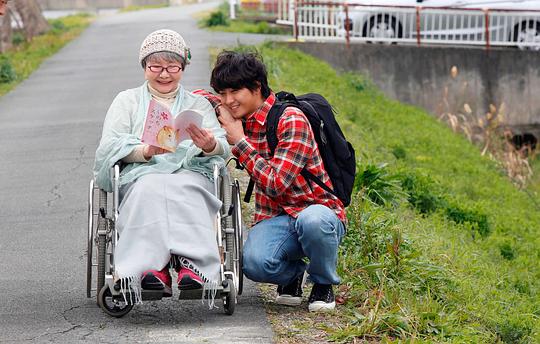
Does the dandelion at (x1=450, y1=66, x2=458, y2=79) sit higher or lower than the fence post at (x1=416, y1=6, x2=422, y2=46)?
lower

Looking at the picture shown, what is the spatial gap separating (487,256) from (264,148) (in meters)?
5.19

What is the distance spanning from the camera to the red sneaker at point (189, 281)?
5930 mm

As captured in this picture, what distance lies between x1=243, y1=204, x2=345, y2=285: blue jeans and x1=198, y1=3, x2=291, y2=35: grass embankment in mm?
22909

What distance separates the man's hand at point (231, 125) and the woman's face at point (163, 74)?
31 cm

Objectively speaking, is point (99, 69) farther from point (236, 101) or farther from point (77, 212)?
point (236, 101)

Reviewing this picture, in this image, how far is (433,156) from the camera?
55.7 feet

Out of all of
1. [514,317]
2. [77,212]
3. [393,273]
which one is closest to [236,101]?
[393,273]

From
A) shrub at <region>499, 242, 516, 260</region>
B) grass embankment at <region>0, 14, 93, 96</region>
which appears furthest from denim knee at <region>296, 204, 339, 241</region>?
grass embankment at <region>0, 14, 93, 96</region>

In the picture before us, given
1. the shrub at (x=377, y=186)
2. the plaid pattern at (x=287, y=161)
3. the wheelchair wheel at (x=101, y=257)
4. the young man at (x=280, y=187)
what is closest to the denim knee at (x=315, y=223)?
the young man at (x=280, y=187)

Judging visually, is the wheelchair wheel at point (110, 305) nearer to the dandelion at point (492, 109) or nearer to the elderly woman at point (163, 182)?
the elderly woman at point (163, 182)

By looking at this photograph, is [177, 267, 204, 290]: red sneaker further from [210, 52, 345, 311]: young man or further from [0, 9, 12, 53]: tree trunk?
[0, 9, 12, 53]: tree trunk

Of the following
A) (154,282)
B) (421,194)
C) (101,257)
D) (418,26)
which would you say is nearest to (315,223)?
(154,282)

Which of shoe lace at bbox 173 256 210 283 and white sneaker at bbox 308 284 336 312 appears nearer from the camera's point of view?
shoe lace at bbox 173 256 210 283

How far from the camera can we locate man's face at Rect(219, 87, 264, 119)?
20.7 ft
